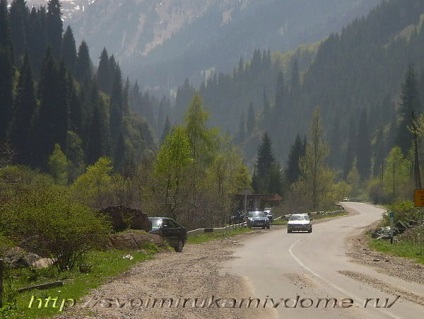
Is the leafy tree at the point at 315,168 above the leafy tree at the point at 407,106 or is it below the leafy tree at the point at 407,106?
below

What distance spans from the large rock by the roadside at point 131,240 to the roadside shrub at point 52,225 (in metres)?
7.39

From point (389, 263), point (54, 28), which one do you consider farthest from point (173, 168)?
point (54, 28)

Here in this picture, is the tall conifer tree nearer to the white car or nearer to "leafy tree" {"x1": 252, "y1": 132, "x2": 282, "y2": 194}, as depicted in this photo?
"leafy tree" {"x1": 252, "y1": 132, "x2": 282, "y2": 194}

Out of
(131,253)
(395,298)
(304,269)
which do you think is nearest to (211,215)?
(131,253)

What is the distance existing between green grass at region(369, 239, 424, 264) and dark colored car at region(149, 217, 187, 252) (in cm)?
1080

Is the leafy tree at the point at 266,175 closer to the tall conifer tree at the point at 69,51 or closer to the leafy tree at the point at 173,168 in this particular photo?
the tall conifer tree at the point at 69,51

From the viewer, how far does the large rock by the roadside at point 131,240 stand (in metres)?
29.6

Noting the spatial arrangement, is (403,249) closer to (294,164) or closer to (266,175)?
(266,175)

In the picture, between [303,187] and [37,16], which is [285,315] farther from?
[37,16]

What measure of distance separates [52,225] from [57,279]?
1854mm

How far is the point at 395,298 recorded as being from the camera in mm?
15656

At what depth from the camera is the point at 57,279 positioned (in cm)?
1880

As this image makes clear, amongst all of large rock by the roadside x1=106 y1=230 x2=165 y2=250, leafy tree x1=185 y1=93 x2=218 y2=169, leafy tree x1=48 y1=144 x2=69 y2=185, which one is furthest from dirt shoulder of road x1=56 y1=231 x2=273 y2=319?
leafy tree x1=48 y1=144 x2=69 y2=185

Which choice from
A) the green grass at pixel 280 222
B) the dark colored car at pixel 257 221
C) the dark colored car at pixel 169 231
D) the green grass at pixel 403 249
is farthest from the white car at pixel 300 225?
the dark colored car at pixel 169 231
